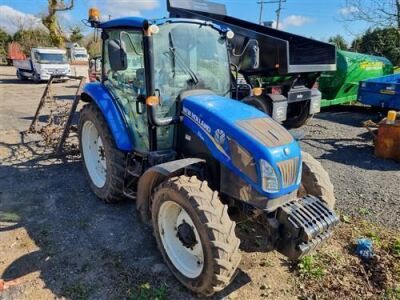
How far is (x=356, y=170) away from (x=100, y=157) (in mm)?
4061

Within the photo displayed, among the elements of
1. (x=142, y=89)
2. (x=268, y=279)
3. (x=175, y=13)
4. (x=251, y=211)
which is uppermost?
(x=175, y=13)

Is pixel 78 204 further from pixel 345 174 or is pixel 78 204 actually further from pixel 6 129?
pixel 6 129

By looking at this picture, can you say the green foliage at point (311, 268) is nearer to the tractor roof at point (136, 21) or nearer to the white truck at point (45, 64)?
the tractor roof at point (136, 21)

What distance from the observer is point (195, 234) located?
278cm

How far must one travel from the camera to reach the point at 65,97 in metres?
14.8

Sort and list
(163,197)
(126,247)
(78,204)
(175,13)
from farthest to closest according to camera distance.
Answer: (175,13), (78,204), (126,247), (163,197)

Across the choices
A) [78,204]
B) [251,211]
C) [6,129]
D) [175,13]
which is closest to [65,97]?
[6,129]

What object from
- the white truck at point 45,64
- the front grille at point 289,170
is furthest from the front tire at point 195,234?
the white truck at point 45,64

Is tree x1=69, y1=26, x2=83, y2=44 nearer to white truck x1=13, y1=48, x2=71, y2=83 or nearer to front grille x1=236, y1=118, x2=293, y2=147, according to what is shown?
white truck x1=13, y1=48, x2=71, y2=83

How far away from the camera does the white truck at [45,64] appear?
67.4ft

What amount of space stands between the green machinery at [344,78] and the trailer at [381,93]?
2.77ft

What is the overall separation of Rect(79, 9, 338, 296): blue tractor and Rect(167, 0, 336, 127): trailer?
7.53 ft

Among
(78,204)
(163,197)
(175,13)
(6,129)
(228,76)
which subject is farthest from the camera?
(6,129)

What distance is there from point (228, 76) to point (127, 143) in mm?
1359
